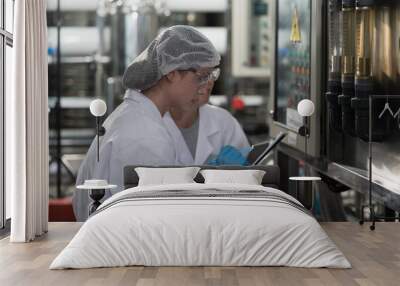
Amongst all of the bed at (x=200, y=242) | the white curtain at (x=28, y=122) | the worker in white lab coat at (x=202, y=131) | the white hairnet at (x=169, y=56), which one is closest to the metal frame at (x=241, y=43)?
the worker in white lab coat at (x=202, y=131)

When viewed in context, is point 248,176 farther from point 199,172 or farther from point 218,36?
point 218,36

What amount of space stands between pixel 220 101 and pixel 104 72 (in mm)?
1622

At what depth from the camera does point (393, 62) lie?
6.66m

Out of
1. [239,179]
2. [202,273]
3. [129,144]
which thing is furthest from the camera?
[129,144]

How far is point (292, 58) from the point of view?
337 inches

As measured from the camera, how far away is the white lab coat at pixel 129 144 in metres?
7.49

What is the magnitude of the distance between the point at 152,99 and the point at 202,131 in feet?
1.65

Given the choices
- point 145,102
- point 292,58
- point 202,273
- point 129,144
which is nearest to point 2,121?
point 129,144

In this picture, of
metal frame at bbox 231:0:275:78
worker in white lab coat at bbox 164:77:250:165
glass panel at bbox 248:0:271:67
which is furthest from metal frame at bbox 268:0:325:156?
glass panel at bbox 248:0:271:67

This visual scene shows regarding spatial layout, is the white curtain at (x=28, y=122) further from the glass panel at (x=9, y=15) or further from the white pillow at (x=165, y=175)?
the white pillow at (x=165, y=175)

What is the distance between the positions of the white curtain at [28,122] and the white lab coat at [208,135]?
1212 mm

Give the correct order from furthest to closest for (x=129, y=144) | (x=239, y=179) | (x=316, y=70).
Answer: (x=316, y=70), (x=129, y=144), (x=239, y=179)

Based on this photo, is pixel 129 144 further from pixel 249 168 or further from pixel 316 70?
pixel 316 70

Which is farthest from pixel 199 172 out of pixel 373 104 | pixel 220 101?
pixel 220 101
